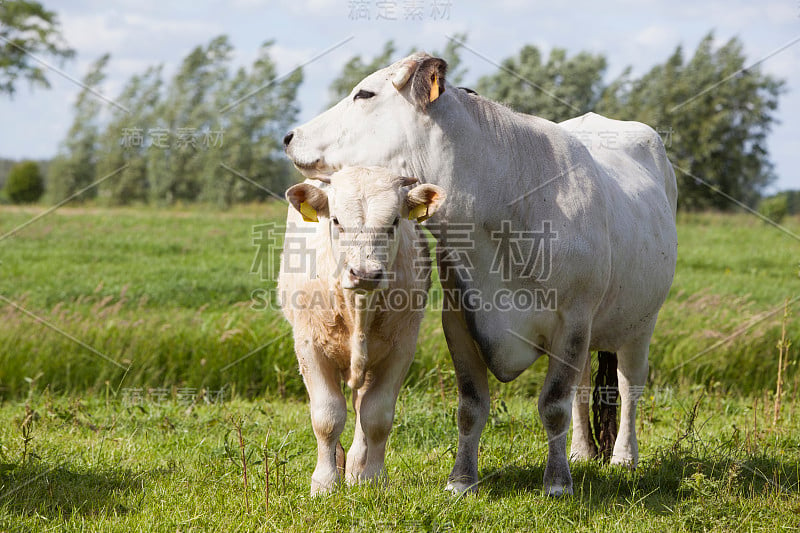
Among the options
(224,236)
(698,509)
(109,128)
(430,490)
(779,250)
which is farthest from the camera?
(109,128)

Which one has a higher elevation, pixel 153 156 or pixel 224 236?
pixel 153 156

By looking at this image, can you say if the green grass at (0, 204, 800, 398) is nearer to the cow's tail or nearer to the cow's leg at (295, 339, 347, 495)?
the cow's tail

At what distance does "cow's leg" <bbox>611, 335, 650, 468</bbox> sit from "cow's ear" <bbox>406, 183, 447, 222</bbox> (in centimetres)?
267

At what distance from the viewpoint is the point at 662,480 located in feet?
16.7

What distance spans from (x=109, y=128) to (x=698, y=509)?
25.8 metres

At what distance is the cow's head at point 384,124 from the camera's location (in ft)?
14.9

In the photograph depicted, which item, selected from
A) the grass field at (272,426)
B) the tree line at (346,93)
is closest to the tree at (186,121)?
the tree line at (346,93)

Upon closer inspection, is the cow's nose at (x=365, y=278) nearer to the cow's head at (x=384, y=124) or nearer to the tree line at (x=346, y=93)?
the cow's head at (x=384, y=124)

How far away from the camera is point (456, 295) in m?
4.75

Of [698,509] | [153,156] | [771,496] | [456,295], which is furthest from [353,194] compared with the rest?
[153,156]

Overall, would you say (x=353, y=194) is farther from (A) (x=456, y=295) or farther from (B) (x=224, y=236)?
(B) (x=224, y=236)

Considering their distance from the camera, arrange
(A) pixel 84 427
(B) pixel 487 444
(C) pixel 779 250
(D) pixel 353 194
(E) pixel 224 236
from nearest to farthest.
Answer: (D) pixel 353 194, (B) pixel 487 444, (A) pixel 84 427, (E) pixel 224 236, (C) pixel 779 250

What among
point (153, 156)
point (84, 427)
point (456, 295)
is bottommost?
point (84, 427)

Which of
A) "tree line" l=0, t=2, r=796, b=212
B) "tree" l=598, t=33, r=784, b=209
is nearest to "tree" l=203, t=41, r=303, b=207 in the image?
"tree line" l=0, t=2, r=796, b=212
